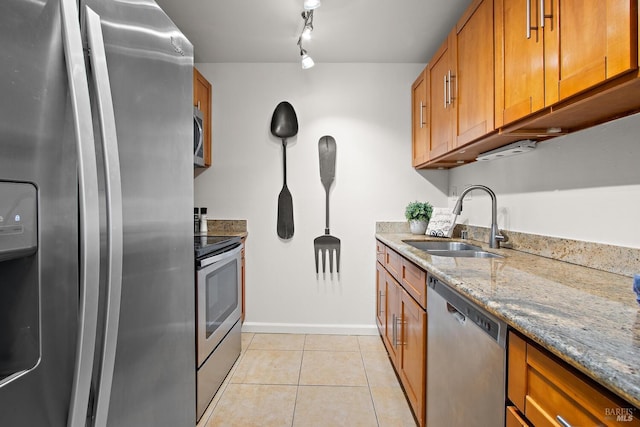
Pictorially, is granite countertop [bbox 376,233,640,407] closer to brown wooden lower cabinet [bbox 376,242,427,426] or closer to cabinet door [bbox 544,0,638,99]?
brown wooden lower cabinet [bbox 376,242,427,426]

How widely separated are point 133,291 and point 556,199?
182 centimetres

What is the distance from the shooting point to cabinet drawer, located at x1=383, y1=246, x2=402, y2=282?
2.01 m

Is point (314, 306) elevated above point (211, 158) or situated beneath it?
situated beneath

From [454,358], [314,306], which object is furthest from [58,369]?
[314,306]

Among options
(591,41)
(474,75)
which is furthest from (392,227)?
(591,41)

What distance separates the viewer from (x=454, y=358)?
1.15 m

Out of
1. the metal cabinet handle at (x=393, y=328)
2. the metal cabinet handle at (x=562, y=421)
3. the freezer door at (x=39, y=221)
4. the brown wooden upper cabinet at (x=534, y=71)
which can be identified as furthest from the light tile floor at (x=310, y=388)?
the brown wooden upper cabinet at (x=534, y=71)

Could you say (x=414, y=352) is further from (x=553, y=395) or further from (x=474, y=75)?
(x=474, y=75)

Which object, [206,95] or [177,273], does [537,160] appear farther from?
[206,95]

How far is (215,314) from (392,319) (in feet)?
3.94

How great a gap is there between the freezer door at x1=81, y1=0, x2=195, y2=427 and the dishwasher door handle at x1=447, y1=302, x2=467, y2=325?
99 cm

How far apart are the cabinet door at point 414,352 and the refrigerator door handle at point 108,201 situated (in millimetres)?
1268

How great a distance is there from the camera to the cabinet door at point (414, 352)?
4.89 feet

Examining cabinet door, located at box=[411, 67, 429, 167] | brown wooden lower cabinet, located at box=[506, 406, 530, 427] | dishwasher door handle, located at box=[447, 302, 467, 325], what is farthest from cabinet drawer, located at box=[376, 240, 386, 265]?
brown wooden lower cabinet, located at box=[506, 406, 530, 427]
